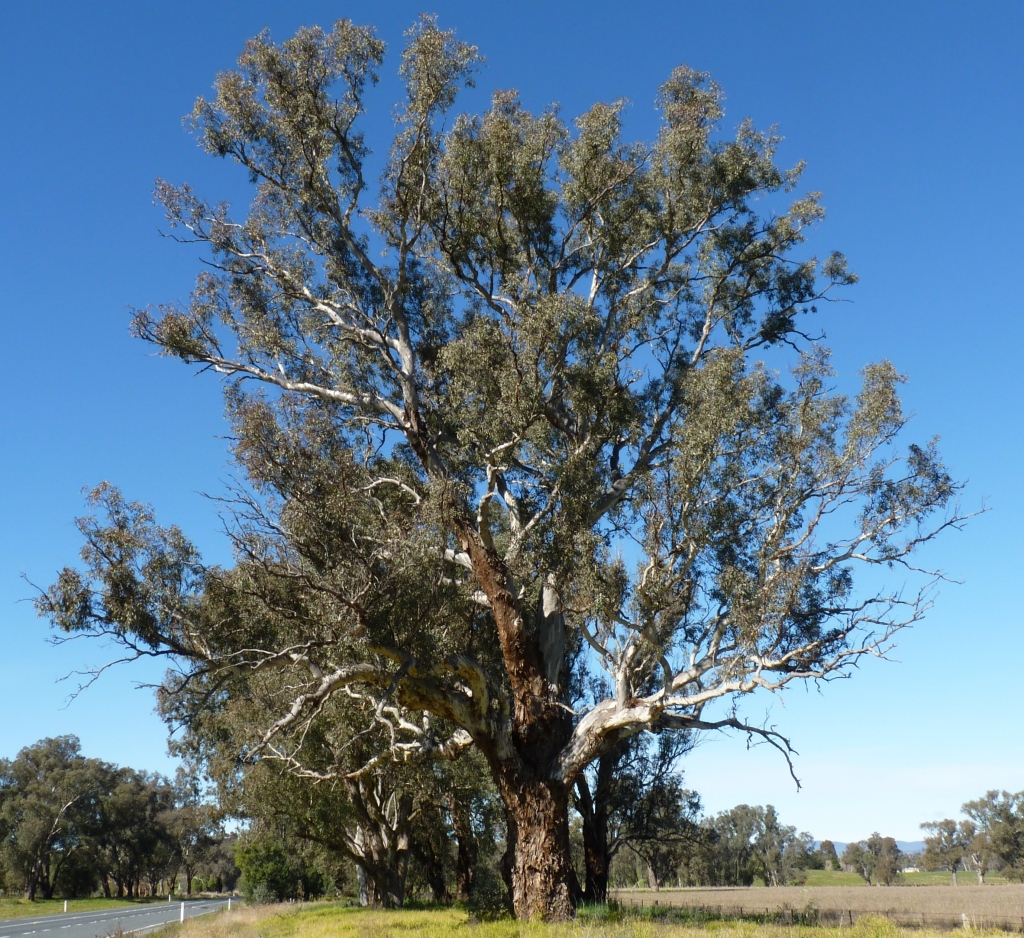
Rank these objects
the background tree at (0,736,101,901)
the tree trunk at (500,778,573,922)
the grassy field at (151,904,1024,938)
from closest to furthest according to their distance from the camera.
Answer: the grassy field at (151,904,1024,938) < the tree trunk at (500,778,573,922) < the background tree at (0,736,101,901)

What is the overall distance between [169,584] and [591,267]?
10926mm

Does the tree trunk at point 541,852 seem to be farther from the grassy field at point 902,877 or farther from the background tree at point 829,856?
the background tree at point 829,856

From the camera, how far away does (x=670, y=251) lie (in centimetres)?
1897

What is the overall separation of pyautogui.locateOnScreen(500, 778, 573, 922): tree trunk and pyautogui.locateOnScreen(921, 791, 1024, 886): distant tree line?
77.7m

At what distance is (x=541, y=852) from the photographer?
1528 centimetres

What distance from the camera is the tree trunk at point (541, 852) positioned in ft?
49.0

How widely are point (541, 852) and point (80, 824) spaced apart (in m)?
59.6

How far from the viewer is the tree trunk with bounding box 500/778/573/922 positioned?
14.9 metres

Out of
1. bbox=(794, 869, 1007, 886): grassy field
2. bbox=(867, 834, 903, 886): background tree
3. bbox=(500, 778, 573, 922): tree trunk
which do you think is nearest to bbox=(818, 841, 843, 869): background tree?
bbox=(794, 869, 1007, 886): grassy field

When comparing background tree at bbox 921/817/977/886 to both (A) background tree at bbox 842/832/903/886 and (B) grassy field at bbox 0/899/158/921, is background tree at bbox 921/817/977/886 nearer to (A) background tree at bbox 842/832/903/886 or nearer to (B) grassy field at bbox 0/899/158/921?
(A) background tree at bbox 842/832/903/886

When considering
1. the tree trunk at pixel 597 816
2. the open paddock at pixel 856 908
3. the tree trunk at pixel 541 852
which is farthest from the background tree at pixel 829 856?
Result: the tree trunk at pixel 541 852

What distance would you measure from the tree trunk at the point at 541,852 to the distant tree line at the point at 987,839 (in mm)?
77703

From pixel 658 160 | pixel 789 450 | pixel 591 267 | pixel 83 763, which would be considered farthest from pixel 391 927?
pixel 83 763

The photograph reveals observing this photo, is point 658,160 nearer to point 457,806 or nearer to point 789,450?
point 789,450
